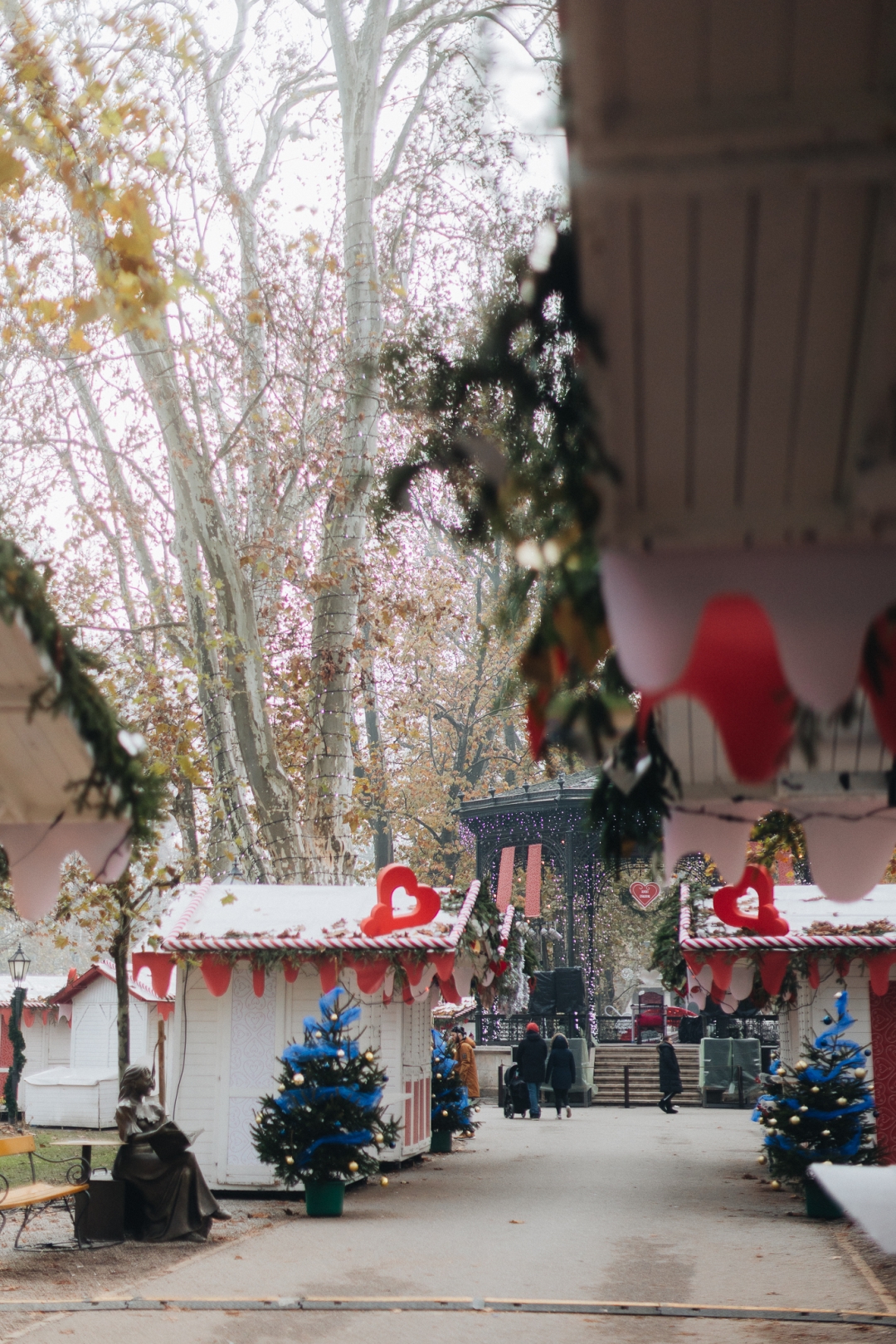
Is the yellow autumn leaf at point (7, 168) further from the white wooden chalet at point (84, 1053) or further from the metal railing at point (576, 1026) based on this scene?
the metal railing at point (576, 1026)

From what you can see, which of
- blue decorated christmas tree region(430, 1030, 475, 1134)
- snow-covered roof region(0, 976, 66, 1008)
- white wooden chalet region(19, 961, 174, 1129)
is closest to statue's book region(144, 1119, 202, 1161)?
blue decorated christmas tree region(430, 1030, 475, 1134)

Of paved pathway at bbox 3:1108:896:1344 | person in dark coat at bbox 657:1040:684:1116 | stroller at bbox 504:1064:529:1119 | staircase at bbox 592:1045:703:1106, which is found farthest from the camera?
staircase at bbox 592:1045:703:1106

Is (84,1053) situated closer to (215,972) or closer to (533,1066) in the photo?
(533,1066)

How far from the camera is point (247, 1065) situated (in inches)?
547

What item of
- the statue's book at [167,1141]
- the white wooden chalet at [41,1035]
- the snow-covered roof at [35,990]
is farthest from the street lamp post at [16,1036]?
the statue's book at [167,1141]

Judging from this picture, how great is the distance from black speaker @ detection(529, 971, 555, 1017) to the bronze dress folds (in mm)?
18029

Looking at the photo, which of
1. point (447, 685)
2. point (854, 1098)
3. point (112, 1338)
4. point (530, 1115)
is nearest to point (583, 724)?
point (112, 1338)

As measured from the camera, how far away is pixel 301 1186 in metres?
13.5

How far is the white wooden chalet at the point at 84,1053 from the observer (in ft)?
85.9

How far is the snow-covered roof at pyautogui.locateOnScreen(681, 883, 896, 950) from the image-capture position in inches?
528

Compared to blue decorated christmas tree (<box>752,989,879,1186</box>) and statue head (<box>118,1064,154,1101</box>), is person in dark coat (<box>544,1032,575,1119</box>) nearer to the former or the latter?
blue decorated christmas tree (<box>752,989,879,1186</box>)

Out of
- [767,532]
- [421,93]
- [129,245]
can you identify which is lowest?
[767,532]

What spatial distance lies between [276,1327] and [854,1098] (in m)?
6.50

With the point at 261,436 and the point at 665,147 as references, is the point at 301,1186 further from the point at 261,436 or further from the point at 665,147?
the point at 665,147
